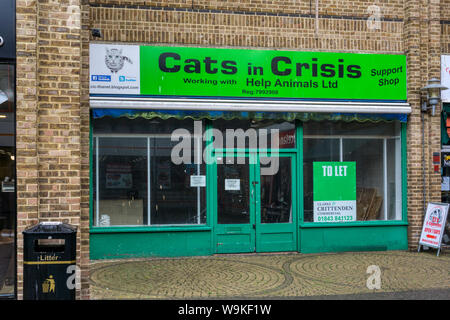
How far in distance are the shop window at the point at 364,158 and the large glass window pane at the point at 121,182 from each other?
11.3 feet

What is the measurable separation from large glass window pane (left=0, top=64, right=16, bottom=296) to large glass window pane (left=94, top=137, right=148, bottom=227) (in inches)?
108

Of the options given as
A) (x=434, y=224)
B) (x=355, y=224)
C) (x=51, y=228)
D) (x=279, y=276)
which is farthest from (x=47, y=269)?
(x=434, y=224)

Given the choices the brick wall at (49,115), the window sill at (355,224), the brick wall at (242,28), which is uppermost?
the brick wall at (242,28)

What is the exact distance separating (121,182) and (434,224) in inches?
254

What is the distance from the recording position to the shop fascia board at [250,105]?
7.81 meters

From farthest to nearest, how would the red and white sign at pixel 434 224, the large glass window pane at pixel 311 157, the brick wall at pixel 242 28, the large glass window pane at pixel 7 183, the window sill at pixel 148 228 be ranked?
the large glass window pane at pixel 311 157 < the red and white sign at pixel 434 224 < the brick wall at pixel 242 28 < the window sill at pixel 148 228 < the large glass window pane at pixel 7 183

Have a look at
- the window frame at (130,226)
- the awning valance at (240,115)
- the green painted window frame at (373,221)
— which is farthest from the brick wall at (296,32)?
the window frame at (130,226)

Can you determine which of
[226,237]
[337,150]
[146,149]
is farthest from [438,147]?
[146,149]

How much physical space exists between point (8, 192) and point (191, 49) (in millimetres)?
4471

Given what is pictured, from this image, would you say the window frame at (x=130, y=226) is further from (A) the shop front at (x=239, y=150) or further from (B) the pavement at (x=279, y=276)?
(B) the pavement at (x=279, y=276)

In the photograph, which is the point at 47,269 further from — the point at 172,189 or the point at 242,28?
the point at 242,28

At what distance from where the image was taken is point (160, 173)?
8367 mm

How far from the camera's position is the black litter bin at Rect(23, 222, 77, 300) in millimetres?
4234

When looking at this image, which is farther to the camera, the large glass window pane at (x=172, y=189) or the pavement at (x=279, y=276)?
the large glass window pane at (x=172, y=189)
